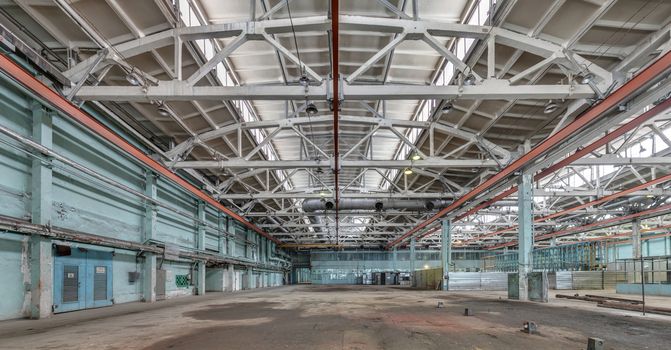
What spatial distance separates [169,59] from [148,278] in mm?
9044

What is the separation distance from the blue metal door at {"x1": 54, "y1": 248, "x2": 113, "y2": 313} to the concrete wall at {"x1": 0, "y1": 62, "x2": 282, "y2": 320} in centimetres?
41

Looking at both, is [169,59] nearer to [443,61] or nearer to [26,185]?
[26,185]

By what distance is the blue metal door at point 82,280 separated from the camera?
1089 centimetres

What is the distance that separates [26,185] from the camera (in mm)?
9609

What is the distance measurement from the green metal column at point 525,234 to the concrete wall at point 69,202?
573 inches

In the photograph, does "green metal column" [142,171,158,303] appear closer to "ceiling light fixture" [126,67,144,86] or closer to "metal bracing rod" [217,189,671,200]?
"metal bracing rod" [217,189,671,200]

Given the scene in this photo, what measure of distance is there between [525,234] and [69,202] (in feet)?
52.4

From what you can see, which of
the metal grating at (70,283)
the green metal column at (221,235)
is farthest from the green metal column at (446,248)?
the metal grating at (70,283)

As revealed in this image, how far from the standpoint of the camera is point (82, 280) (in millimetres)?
11766

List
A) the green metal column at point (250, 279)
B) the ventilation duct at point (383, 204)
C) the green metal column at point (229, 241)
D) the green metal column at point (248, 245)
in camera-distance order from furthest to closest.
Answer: the green metal column at point (248, 245) → the green metal column at point (250, 279) → the green metal column at point (229, 241) → the ventilation duct at point (383, 204)

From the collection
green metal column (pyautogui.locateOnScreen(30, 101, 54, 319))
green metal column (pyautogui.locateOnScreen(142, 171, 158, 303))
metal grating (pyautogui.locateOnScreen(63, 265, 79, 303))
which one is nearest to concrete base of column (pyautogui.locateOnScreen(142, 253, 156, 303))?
green metal column (pyautogui.locateOnScreen(142, 171, 158, 303))

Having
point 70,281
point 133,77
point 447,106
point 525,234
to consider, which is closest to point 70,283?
point 70,281

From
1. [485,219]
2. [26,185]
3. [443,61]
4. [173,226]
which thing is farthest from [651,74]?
[485,219]

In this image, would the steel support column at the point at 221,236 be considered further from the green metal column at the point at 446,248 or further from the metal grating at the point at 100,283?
the green metal column at the point at 446,248
